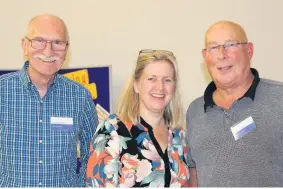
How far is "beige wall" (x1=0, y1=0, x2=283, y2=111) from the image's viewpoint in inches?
151

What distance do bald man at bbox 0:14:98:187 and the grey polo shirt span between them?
0.87m

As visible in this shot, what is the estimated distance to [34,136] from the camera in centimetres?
254

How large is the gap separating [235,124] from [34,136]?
129 cm

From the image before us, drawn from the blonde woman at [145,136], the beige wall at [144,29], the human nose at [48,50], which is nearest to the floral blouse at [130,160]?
the blonde woman at [145,136]

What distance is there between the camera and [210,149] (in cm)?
243

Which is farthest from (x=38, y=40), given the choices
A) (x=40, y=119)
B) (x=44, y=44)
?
(x=40, y=119)

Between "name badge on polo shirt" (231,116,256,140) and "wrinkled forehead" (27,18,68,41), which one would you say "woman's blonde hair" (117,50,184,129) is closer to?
"name badge on polo shirt" (231,116,256,140)

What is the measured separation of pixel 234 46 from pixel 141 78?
63 cm

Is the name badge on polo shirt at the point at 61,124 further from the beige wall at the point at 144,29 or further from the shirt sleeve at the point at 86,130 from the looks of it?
the beige wall at the point at 144,29

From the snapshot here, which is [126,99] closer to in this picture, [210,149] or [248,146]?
[210,149]

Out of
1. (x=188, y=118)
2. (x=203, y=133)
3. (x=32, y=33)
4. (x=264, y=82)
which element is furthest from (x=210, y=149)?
(x=32, y=33)

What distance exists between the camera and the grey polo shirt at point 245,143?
7.48ft

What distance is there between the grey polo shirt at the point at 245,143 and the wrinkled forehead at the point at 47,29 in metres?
1.10

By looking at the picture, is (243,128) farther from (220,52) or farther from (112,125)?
(112,125)
